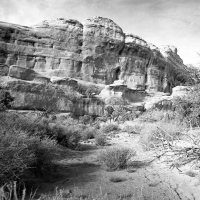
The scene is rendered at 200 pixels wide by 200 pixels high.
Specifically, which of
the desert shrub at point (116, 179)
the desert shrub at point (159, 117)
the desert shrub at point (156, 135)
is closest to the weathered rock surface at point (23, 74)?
the desert shrub at point (159, 117)

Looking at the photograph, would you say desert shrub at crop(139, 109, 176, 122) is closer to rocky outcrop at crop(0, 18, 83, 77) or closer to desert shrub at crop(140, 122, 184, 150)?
desert shrub at crop(140, 122, 184, 150)

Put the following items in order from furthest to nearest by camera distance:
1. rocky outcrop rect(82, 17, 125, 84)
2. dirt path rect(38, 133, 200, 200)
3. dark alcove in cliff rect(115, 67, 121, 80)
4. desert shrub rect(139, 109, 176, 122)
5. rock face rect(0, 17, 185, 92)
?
dark alcove in cliff rect(115, 67, 121, 80) < rocky outcrop rect(82, 17, 125, 84) < rock face rect(0, 17, 185, 92) < desert shrub rect(139, 109, 176, 122) < dirt path rect(38, 133, 200, 200)

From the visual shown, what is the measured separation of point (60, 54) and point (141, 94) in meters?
20.0

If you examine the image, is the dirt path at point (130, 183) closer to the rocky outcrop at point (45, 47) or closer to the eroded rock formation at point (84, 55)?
the eroded rock formation at point (84, 55)

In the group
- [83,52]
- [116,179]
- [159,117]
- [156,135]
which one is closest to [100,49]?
[83,52]

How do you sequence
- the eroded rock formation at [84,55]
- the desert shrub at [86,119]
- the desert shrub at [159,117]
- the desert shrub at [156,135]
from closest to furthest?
the desert shrub at [156,135]
the desert shrub at [159,117]
the desert shrub at [86,119]
the eroded rock formation at [84,55]

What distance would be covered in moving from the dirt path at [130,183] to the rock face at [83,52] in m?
36.1

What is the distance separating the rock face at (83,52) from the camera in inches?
A: 1652

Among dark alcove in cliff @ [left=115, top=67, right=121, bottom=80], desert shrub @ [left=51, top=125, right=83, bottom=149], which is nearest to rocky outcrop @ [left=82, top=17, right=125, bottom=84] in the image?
dark alcove in cliff @ [left=115, top=67, right=121, bottom=80]

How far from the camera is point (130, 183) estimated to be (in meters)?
5.00

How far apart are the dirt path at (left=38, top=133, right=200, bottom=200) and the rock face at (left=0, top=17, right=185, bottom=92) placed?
36.1m

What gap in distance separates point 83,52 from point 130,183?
141 ft

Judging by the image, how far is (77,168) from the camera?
649 cm

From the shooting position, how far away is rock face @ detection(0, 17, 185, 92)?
41969 mm
